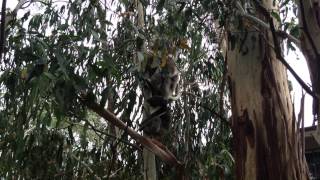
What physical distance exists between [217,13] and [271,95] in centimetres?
48

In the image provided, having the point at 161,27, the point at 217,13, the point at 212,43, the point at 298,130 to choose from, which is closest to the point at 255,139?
the point at 298,130

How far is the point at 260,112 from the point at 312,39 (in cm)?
61

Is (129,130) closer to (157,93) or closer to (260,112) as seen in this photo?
(157,93)

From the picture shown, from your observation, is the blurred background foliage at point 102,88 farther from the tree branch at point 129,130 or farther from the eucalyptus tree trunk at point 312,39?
the eucalyptus tree trunk at point 312,39

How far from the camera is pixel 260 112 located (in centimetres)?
224

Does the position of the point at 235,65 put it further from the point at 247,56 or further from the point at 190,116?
the point at 190,116

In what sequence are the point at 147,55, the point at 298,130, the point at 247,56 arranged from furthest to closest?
the point at 147,55
the point at 247,56
the point at 298,130

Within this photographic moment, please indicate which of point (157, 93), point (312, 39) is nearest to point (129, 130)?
point (157, 93)

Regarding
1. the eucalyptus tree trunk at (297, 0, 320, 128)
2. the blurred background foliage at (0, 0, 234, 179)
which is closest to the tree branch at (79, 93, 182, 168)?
the blurred background foliage at (0, 0, 234, 179)

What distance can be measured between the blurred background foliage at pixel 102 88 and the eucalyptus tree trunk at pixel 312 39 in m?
0.65

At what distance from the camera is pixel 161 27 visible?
2904 millimetres

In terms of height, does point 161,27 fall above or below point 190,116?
above

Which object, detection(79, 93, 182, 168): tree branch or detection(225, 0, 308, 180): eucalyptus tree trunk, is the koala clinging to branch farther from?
detection(225, 0, 308, 180): eucalyptus tree trunk

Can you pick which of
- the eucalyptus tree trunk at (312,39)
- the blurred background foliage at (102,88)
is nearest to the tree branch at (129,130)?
the blurred background foliage at (102,88)
